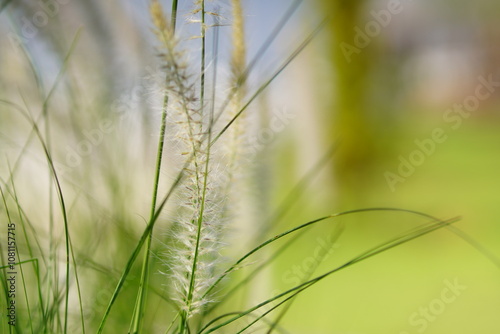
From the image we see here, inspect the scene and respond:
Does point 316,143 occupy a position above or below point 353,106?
below

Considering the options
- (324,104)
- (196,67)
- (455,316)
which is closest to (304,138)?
(324,104)

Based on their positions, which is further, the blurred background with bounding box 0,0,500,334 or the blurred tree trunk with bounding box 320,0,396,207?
the blurred tree trunk with bounding box 320,0,396,207

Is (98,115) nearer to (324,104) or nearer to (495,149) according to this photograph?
(324,104)

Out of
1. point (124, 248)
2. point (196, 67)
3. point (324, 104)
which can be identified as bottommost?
point (124, 248)

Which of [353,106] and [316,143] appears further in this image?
[353,106]

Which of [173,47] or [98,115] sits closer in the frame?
[173,47]

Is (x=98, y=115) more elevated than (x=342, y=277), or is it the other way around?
(x=98, y=115)

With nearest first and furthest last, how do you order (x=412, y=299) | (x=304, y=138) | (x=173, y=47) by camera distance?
1. (x=173, y=47)
2. (x=412, y=299)
3. (x=304, y=138)

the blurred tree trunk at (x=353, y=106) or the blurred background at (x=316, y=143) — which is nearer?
the blurred background at (x=316, y=143)
